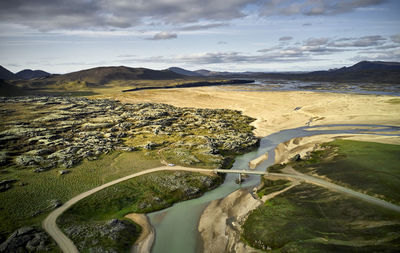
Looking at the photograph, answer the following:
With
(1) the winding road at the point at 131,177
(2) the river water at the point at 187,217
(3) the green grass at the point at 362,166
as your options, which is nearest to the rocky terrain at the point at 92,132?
(1) the winding road at the point at 131,177

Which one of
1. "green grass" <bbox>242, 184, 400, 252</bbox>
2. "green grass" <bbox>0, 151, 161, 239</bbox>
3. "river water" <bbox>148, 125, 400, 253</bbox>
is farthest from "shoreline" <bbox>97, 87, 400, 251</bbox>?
"green grass" <bbox>0, 151, 161, 239</bbox>

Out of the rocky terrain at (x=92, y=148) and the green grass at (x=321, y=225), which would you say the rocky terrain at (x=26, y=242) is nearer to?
the rocky terrain at (x=92, y=148)

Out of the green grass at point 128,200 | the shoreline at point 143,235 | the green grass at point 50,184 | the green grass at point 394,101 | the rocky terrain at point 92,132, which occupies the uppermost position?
the green grass at point 394,101

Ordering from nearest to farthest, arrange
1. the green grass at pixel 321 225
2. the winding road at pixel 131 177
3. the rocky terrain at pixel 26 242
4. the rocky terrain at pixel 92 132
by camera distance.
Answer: the green grass at pixel 321 225, the rocky terrain at pixel 26 242, the winding road at pixel 131 177, the rocky terrain at pixel 92 132

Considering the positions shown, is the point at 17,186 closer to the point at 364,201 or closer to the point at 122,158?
the point at 122,158

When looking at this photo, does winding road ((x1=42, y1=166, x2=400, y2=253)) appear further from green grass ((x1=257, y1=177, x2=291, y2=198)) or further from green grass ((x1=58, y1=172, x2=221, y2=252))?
green grass ((x1=257, y1=177, x2=291, y2=198))
